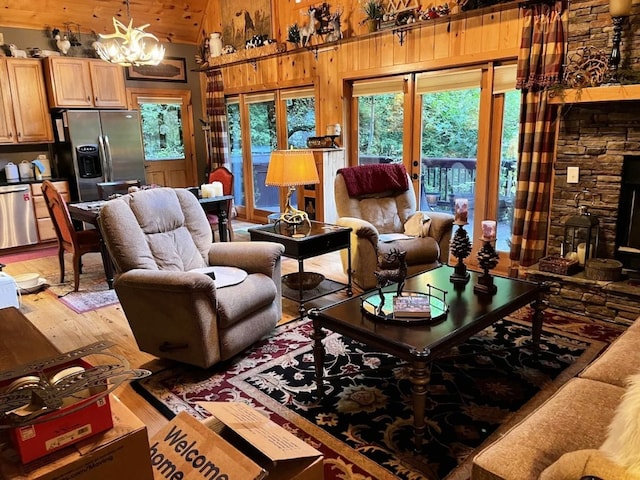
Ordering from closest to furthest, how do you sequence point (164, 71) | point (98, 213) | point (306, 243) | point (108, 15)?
1. point (306, 243)
2. point (98, 213)
3. point (108, 15)
4. point (164, 71)

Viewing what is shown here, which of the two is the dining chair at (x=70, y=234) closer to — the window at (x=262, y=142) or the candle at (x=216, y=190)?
the candle at (x=216, y=190)

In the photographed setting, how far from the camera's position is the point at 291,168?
3.66m

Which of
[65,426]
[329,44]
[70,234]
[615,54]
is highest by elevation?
[329,44]

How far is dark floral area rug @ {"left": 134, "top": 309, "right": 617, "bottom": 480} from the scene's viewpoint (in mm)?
2059

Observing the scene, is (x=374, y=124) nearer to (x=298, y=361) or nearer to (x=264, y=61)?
(x=264, y=61)

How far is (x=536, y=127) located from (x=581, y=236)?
3.19 feet

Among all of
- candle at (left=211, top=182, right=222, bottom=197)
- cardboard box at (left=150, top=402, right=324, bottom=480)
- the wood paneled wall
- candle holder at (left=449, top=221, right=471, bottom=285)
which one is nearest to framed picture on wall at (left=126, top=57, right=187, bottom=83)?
the wood paneled wall

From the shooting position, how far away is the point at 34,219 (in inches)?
240

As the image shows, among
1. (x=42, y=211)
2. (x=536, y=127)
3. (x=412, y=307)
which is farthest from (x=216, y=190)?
(x=412, y=307)

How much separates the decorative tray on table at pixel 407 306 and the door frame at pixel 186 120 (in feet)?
19.5

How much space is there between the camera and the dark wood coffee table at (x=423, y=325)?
200 cm

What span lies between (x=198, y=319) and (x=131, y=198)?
101cm

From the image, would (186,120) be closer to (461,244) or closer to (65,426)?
(461,244)

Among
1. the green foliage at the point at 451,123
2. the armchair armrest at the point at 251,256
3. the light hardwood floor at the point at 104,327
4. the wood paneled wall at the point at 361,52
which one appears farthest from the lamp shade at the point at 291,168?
the wood paneled wall at the point at 361,52
